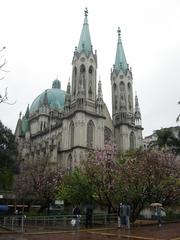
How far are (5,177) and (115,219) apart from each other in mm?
21771

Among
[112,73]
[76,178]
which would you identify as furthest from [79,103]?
[76,178]

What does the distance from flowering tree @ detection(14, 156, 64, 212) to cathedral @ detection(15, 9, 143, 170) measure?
419 inches

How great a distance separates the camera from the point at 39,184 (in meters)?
44.9

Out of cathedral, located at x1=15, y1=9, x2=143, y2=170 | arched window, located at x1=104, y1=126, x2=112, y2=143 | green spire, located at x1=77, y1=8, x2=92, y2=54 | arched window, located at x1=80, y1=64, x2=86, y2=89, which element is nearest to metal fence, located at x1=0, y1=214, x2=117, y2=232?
cathedral, located at x1=15, y1=9, x2=143, y2=170

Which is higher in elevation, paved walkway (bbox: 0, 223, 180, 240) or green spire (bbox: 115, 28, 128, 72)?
green spire (bbox: 115, 28, 128, 72)

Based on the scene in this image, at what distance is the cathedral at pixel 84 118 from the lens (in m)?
64.1

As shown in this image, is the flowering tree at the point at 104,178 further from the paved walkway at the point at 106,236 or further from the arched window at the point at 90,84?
the arched window at the point at 90,84

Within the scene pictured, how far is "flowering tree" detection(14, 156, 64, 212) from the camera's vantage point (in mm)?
44000

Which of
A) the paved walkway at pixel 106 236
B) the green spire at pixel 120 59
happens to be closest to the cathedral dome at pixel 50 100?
the green spire at pixel 120 59

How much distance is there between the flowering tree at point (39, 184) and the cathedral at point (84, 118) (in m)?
10.6

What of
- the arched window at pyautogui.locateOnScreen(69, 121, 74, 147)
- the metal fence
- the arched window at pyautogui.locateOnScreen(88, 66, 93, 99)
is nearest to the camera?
the metal fence

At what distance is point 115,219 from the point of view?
91.5ft

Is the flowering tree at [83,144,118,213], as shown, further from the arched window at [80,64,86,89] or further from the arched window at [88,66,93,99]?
the arched window at [88,66,93,99]

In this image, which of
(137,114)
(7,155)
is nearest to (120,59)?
(137,114)
